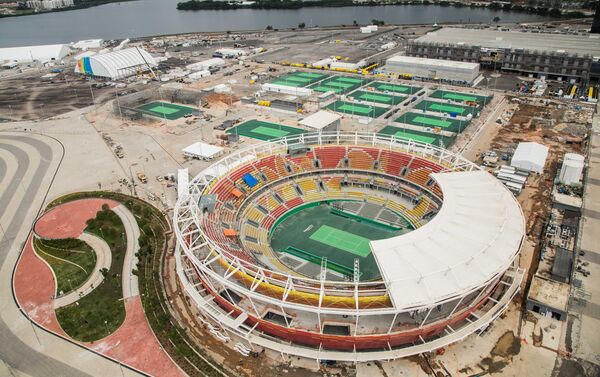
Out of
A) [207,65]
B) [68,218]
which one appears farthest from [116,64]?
[68,218]

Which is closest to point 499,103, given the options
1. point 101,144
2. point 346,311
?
point 346,311

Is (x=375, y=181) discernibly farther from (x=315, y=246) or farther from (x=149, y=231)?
(x=149, y=231)

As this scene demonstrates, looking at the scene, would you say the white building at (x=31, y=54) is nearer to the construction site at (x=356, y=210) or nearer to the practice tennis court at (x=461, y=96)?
the construction site at (x=356, y=210)

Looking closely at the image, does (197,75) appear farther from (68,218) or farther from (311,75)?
(68,218)

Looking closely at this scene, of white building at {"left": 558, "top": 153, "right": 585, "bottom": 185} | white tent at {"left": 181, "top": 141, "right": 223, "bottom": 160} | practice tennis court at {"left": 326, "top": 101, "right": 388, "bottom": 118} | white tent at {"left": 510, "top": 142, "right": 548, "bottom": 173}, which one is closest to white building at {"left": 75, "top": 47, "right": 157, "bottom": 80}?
white tent at {"left": 181, "top": 141, "right": 223, "bottom": 160}

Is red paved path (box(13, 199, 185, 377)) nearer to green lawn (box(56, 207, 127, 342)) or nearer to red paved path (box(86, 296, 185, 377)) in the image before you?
red paved path (box(86, 296, 185, 377))

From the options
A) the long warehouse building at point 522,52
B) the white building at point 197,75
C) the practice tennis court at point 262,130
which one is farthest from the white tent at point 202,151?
the long warehouse building at point 522,52
